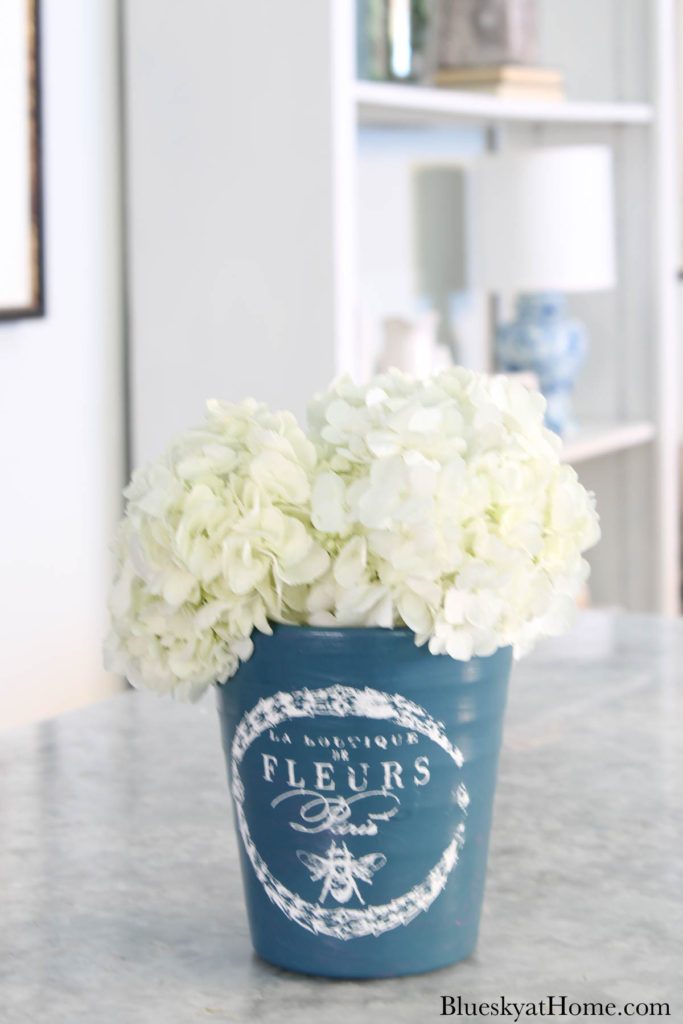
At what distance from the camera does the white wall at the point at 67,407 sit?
5.76 feet

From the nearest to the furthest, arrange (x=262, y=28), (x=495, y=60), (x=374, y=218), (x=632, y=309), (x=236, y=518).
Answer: (x=236, y=518), (x=262, y=28), (x=495, y=60), (x=374, y=218), (x=632, y=309)

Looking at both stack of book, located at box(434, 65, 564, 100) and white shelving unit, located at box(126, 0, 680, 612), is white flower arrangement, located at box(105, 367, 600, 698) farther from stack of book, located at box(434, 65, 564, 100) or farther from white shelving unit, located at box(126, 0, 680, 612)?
stack of book, located at box(434, 65, 564, 100)

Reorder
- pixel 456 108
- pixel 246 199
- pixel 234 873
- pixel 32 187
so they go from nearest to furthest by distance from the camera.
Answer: pixel 234 873, pixel 32 187, pixel 246 199, pixel 456 108

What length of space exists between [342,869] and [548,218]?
5.96ft

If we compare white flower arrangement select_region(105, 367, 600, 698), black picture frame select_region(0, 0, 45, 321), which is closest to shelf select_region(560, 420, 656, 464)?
black picture frame select_region(0, 0, 45, 321)

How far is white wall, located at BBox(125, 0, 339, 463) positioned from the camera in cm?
176

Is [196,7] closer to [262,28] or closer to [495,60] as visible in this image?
[262,28]

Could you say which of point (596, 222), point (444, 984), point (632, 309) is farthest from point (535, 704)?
point (632, 309)

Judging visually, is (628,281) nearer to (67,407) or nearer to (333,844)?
(67,407)

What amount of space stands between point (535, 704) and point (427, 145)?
1.58 meters

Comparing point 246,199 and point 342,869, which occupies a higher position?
point 246,199

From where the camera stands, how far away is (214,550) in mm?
650

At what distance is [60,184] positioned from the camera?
180 cm

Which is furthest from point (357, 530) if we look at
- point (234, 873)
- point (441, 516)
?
point (234, 873)
